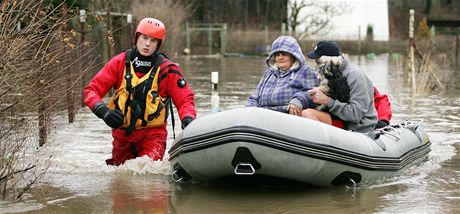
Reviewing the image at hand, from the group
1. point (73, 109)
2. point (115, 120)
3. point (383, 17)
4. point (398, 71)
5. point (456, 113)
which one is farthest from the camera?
point (383, 17)

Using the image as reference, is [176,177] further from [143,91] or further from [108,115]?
[143,91]

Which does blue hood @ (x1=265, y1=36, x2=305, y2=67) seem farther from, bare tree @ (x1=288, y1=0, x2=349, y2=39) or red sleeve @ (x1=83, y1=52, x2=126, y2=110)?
bare tree @ (x1=288, y1=0, x2=349, y2=39)

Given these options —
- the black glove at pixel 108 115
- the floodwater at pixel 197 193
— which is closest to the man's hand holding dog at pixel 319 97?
the floodwater at pixel 197 193

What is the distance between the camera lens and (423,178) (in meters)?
9.30

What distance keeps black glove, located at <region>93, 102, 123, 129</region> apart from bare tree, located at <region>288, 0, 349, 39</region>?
38959 millimetres

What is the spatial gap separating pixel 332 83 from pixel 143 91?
176 centimetres

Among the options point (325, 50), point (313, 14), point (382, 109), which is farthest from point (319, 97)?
point (313, 14)

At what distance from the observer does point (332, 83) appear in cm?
887

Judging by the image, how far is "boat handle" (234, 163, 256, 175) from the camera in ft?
25.4

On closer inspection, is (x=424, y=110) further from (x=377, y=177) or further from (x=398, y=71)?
(x=398, y=71)

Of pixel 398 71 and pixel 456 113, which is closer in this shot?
pixel 456 113

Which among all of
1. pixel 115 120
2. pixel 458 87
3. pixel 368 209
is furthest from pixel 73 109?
pixel 458 87

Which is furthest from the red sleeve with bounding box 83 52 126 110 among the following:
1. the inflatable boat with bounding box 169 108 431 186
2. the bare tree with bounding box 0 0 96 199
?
the inflatable boat with bounding box 169 108 431 186

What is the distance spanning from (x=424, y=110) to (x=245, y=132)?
9522 millimetres
